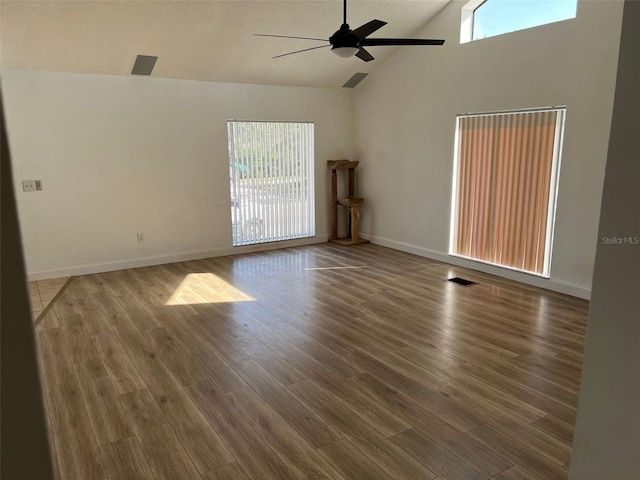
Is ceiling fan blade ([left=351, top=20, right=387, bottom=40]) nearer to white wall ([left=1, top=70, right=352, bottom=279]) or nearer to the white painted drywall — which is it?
the white painted drywall

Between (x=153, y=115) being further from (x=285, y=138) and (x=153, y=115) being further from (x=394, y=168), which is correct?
(x=394, y=168)

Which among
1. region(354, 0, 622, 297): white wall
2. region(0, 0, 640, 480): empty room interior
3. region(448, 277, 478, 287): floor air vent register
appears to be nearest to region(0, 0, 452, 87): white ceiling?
region(0, 0, 640, 480): empty room interior

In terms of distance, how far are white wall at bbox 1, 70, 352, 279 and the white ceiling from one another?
0.88 feet

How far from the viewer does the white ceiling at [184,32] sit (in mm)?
4551

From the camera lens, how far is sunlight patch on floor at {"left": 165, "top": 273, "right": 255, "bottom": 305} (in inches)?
192

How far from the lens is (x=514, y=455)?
2.39 m

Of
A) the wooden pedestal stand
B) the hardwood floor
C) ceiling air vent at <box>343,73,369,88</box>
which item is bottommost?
the hardwood floor

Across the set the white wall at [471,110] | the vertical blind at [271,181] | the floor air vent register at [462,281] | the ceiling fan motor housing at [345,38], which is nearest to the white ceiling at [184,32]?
the white wall at [471,110]

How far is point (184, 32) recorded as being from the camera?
17.0ft

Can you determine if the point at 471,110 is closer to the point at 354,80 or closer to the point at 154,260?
the point at 354,80

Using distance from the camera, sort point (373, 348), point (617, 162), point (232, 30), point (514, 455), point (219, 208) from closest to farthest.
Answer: point (617, 162)
point (514, 455)
point (373, 348)
point (232, 30)
point (219, 208)

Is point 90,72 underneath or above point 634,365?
above

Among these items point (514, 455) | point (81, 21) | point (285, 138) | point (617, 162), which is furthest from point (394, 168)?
point (617, 162)

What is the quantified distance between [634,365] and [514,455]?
1433 millimetres
